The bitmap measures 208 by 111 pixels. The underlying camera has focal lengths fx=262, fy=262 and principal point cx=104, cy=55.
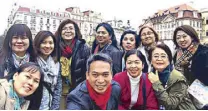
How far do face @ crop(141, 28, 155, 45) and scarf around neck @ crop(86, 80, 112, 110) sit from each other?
0.72 metres

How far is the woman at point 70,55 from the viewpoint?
6.88 feet

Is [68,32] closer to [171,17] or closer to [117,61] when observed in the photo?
[117,61]

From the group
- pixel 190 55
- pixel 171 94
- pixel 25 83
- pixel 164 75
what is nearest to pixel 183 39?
pixel 190 55

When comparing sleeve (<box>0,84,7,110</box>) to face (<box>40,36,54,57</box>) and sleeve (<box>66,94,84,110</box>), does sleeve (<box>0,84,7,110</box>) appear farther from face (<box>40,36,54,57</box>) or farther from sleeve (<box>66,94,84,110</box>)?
face (<box>40,36,54,57</box>)

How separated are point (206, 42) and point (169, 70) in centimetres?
50

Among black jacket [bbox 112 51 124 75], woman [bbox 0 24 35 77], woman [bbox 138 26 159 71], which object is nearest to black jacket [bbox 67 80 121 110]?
black jacket [bbox 112 51 124 75]

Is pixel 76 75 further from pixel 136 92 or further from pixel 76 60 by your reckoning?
pixel 136 92

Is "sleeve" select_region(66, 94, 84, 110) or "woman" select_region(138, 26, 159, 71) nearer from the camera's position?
"sleeve" select_region(66, 94, 84, 110)

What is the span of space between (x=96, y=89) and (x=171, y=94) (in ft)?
1.65

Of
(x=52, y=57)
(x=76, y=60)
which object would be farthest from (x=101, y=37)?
(x=52, y=57)

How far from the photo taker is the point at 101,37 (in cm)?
219

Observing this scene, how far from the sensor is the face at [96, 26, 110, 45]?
2188 mm

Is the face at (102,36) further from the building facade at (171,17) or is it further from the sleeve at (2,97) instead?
the sleeve at (2,97)

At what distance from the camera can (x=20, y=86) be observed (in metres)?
1.64
